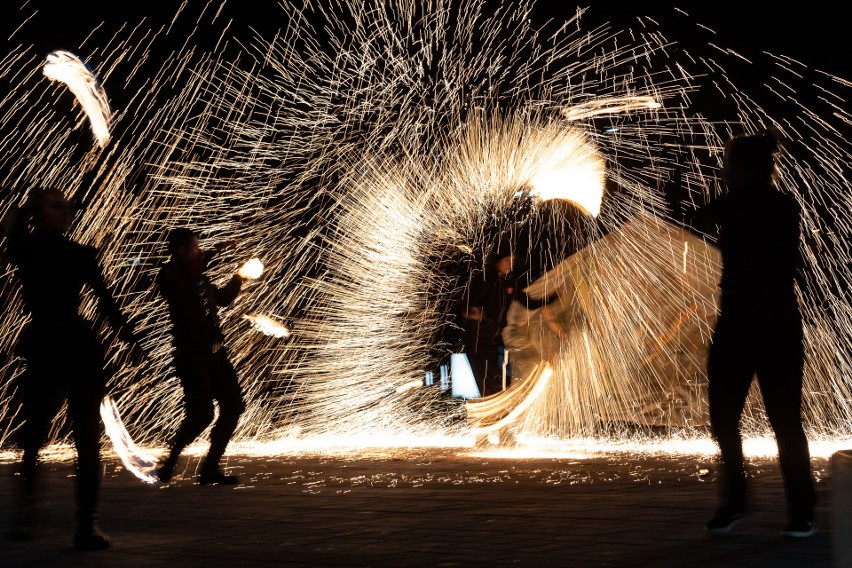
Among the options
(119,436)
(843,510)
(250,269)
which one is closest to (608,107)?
(250,269)

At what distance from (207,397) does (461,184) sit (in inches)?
232

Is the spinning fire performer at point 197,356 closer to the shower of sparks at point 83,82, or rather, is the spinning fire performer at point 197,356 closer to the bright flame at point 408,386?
the shower of sparks at point 83,82

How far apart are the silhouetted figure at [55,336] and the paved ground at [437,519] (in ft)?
1.53

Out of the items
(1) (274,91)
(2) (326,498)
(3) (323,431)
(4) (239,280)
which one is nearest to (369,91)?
(1) (274,91)

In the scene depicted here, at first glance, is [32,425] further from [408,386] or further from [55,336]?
[408,386]

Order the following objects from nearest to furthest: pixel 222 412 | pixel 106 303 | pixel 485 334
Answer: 1. pixel 106 303
2. pixel 222 412
3. pixel 485 334

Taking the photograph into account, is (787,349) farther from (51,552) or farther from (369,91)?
(369,91)

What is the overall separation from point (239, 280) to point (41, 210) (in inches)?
117

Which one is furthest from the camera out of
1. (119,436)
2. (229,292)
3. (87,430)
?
(119,436)

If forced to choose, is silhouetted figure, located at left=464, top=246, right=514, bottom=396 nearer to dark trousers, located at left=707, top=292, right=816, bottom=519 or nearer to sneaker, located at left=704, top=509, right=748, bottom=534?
dark trousers, located at left=707, top=292, right=816, bottom=519

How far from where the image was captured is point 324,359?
15.0 meters

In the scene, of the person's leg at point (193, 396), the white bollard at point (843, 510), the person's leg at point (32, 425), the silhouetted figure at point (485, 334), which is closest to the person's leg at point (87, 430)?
the person's leg at point (32, 425)

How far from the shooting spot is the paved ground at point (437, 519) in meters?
5.30

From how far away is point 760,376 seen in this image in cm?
595
